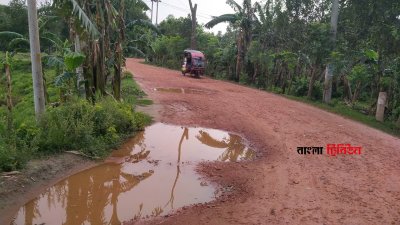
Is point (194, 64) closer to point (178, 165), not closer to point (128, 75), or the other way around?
point (128, 75)

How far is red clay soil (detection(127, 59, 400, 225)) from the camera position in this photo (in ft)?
18.5

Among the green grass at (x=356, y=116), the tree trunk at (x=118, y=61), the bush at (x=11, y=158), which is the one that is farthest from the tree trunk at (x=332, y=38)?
the bush at (x=11, y=158)

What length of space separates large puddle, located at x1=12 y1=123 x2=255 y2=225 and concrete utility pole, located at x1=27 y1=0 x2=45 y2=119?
Answer: 2.03m

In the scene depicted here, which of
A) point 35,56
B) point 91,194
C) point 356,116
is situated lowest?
point 91,194

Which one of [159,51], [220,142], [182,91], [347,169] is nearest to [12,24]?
[159,51]

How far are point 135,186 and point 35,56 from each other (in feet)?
12.3

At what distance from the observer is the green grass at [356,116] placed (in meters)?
12.8

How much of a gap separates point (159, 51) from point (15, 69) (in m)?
15.3

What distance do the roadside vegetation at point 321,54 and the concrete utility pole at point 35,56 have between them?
1091 centimetres

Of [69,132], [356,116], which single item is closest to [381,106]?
[356,116]

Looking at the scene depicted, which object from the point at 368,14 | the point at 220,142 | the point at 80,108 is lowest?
the point at 220,142

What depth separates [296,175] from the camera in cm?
742

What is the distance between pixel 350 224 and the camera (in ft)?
17.6

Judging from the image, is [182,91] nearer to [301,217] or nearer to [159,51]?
[301,217]
